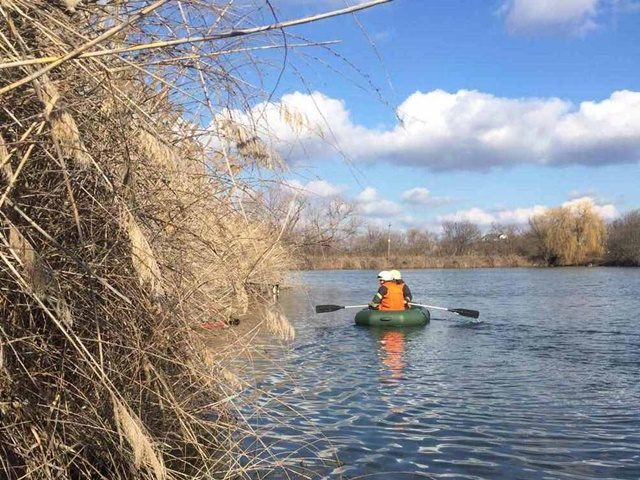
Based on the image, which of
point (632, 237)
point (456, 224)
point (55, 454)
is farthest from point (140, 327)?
point (456, 224)

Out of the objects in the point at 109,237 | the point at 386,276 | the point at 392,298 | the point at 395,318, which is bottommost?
the point at 395,318

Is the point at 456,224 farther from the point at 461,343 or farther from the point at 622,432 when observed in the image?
the point at 622,432

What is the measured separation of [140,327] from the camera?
399 cm

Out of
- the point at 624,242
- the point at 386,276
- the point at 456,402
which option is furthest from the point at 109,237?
the point at 624,242

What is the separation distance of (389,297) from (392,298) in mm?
91

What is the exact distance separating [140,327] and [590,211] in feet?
253

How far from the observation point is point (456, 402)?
30.2 feet

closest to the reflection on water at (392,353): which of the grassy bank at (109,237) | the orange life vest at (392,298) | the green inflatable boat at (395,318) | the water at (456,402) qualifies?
the water at (456,402)

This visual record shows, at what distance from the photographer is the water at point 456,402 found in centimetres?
655

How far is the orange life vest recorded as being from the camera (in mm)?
18172

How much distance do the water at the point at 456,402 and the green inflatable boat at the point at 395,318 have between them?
0.96 ft

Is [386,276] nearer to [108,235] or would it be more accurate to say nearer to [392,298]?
[392,298]

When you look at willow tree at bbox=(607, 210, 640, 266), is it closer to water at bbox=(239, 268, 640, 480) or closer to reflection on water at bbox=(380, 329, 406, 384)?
water at bbox=(239, 268, 640, 480)

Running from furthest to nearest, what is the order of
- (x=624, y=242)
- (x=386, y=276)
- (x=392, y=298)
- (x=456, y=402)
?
1. (x=624, y=242)
2. (x=386, y=276)
3. (x=392, y=298)
4. (x=456, y=402)
